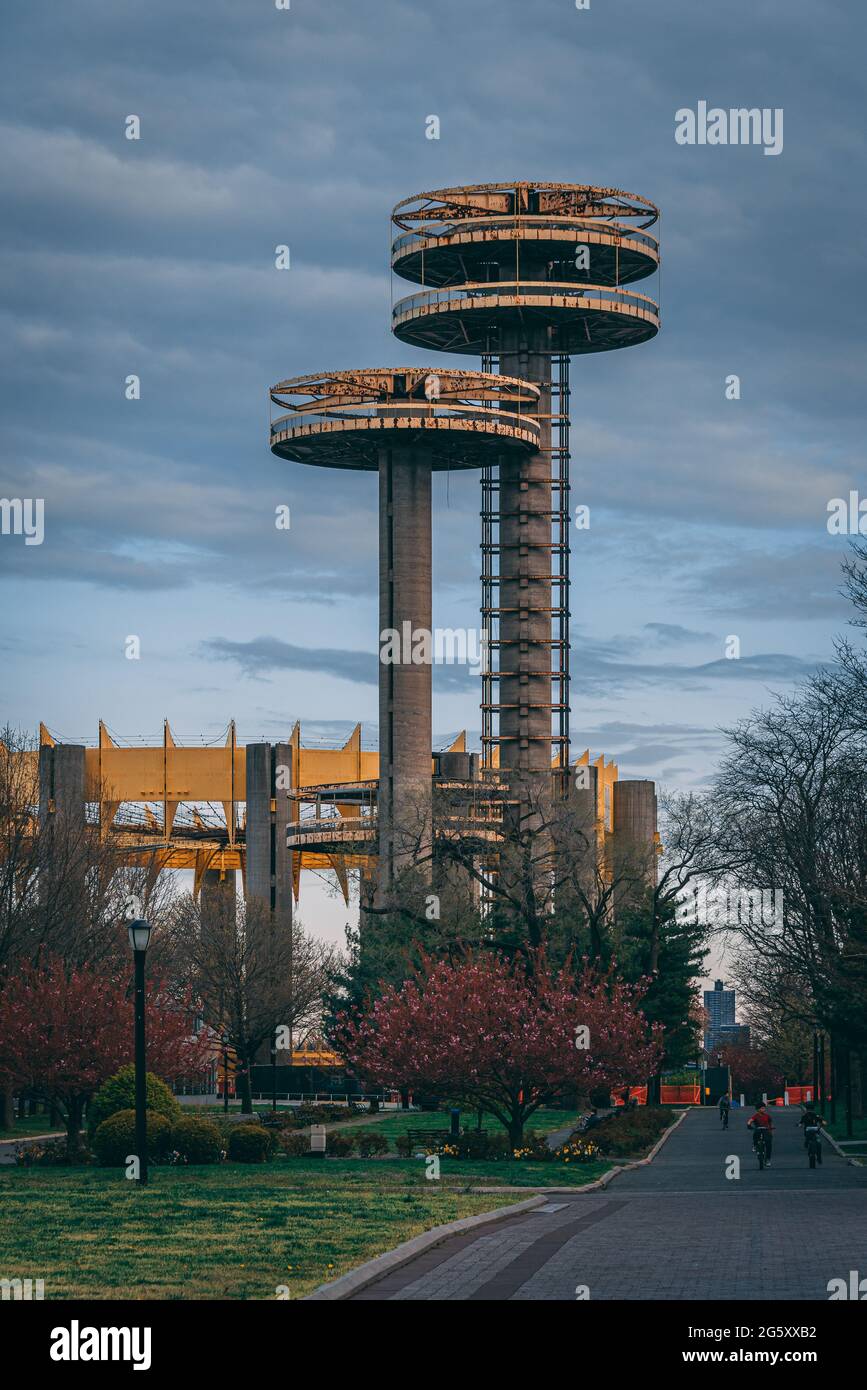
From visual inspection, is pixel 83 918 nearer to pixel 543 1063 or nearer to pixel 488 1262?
pixel 543 1063

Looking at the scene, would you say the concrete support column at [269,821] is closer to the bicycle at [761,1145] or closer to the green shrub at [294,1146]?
the green shrub at [294,1146]

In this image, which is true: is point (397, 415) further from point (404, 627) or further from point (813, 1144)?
point (813, 1144)

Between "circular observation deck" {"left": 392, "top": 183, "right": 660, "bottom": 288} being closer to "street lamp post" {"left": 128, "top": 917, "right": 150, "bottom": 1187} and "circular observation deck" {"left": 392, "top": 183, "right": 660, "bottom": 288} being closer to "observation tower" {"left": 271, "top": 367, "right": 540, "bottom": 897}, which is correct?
"observation tower" {"left": 271, "top": 367, "right": 540, "bottom": 897}

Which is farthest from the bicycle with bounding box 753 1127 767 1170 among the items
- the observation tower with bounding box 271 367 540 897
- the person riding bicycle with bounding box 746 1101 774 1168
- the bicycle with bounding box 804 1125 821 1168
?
the observation tower with bounding box 271 367 540 897

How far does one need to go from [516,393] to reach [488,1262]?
97.9 metres

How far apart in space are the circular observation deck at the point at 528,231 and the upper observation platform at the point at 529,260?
6 centimetres

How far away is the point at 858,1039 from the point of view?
186ft

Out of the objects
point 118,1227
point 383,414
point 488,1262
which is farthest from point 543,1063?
point 383,414

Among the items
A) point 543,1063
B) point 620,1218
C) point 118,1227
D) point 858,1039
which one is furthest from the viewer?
point 858,1039

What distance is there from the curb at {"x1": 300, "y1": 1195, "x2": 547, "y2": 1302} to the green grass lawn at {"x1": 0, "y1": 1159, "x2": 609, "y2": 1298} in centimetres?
30

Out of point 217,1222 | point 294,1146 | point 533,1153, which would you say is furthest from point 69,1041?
point 217,1222

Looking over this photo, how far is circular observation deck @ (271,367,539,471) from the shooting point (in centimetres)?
10469

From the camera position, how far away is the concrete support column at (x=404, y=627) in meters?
105

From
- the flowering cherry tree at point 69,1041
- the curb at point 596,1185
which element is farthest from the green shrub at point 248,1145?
the curb at point 596,1185
